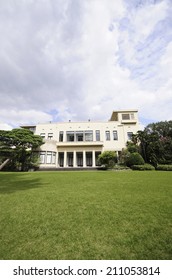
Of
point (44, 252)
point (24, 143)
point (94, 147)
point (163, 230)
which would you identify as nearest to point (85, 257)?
point (44, 252)

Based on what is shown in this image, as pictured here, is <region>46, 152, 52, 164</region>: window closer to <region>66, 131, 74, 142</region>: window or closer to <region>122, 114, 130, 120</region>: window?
<region>66, 131, 74, 142</region>: window

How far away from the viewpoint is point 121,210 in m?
4.77

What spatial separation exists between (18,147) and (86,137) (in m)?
14.1

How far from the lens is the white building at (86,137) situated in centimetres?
3206

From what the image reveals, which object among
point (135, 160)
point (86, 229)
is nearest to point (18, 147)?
point (135, 160)

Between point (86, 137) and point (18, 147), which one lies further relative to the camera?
point (86, 137)

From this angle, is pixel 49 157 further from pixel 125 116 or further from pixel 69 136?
pixel 125 116

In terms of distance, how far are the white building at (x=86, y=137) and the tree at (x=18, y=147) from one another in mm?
5525

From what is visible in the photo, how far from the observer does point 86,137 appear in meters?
33.8

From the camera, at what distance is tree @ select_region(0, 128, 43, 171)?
24.2 metres

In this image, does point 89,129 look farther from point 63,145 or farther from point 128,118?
point 128,118

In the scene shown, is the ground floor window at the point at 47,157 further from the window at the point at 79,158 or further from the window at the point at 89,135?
the window at the point at 89,135

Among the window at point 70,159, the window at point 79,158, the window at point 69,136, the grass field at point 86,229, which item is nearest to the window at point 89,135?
the window at point 69,136
